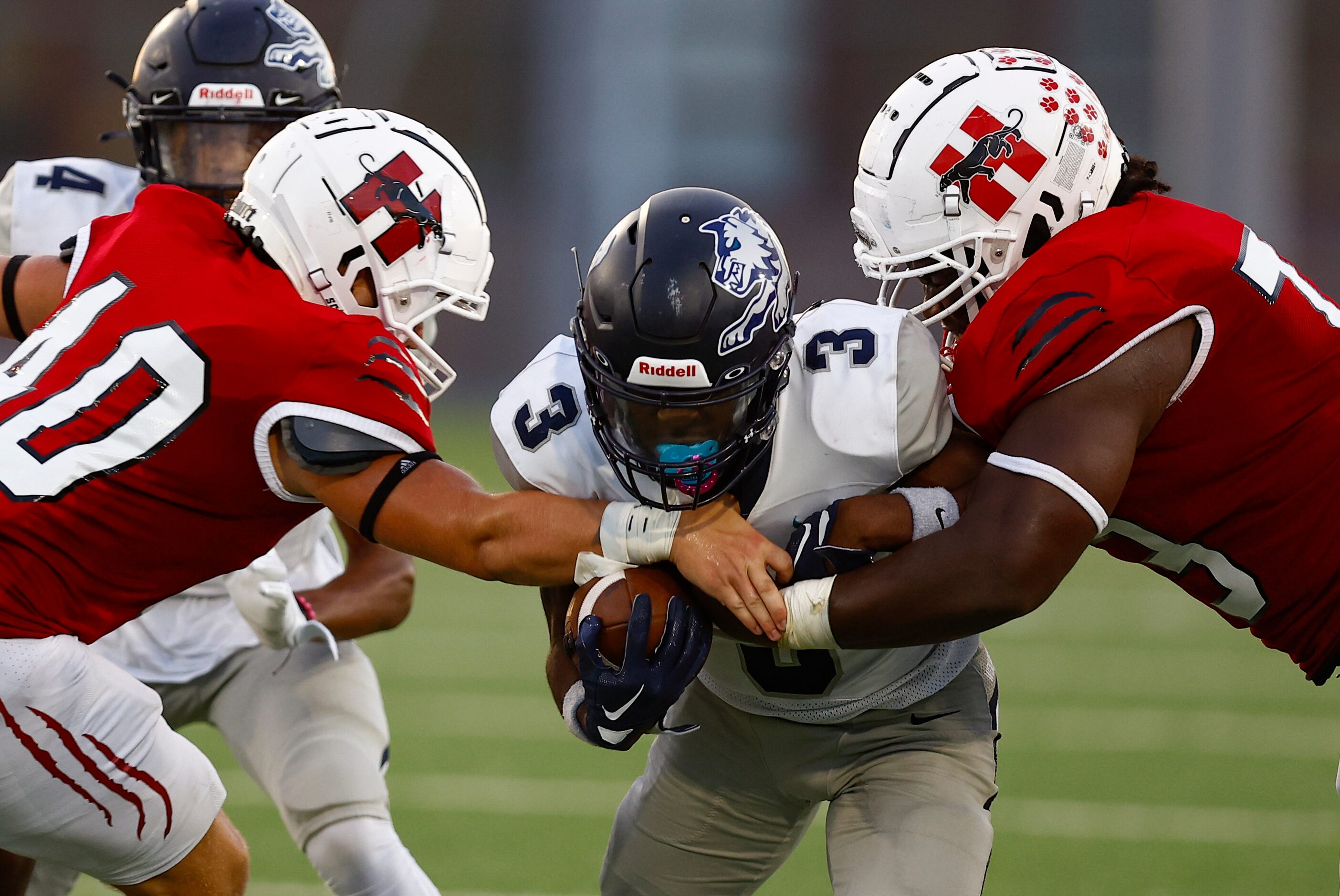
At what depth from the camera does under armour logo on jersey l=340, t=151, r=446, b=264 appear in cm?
311

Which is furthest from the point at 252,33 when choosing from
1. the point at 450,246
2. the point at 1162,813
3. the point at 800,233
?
the point at 800,233

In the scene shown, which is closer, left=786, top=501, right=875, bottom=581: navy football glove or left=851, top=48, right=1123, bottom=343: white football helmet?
left=786, top=501, right=875, bottom=581: navy football glove

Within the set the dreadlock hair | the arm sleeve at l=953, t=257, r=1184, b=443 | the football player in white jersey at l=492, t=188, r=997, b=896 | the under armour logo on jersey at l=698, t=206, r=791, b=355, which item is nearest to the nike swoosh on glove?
the football player in white jersey at l=492, t=188, r=997, b=896

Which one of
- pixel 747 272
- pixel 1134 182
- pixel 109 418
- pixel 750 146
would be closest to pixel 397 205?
pixel 109 418

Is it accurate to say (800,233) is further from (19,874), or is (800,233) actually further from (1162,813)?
(19,874)

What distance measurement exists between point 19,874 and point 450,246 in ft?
5.60

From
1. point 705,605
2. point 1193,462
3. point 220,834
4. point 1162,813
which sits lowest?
point 1162,813

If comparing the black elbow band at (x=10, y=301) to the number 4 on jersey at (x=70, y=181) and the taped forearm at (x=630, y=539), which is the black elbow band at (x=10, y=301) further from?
the taped forearm at (x=630, y=539)

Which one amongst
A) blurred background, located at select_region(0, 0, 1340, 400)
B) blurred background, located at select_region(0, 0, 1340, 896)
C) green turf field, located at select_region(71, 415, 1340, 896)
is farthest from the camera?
blurred background, located at select_region(0, 0, 1340, 400)

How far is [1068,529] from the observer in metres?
2.52

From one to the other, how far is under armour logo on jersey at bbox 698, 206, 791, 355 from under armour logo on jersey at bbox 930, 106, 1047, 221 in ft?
1.58

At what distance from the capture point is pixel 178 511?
278 centimetres

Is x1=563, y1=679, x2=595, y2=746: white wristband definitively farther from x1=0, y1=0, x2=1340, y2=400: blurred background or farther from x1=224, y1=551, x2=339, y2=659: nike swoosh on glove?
x1=0, y1=0, x2=1340, y2=400: blurred background

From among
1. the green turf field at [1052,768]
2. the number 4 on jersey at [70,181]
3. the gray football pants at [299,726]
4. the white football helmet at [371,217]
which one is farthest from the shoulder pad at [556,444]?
the number 4 on jersey at [70,181]
